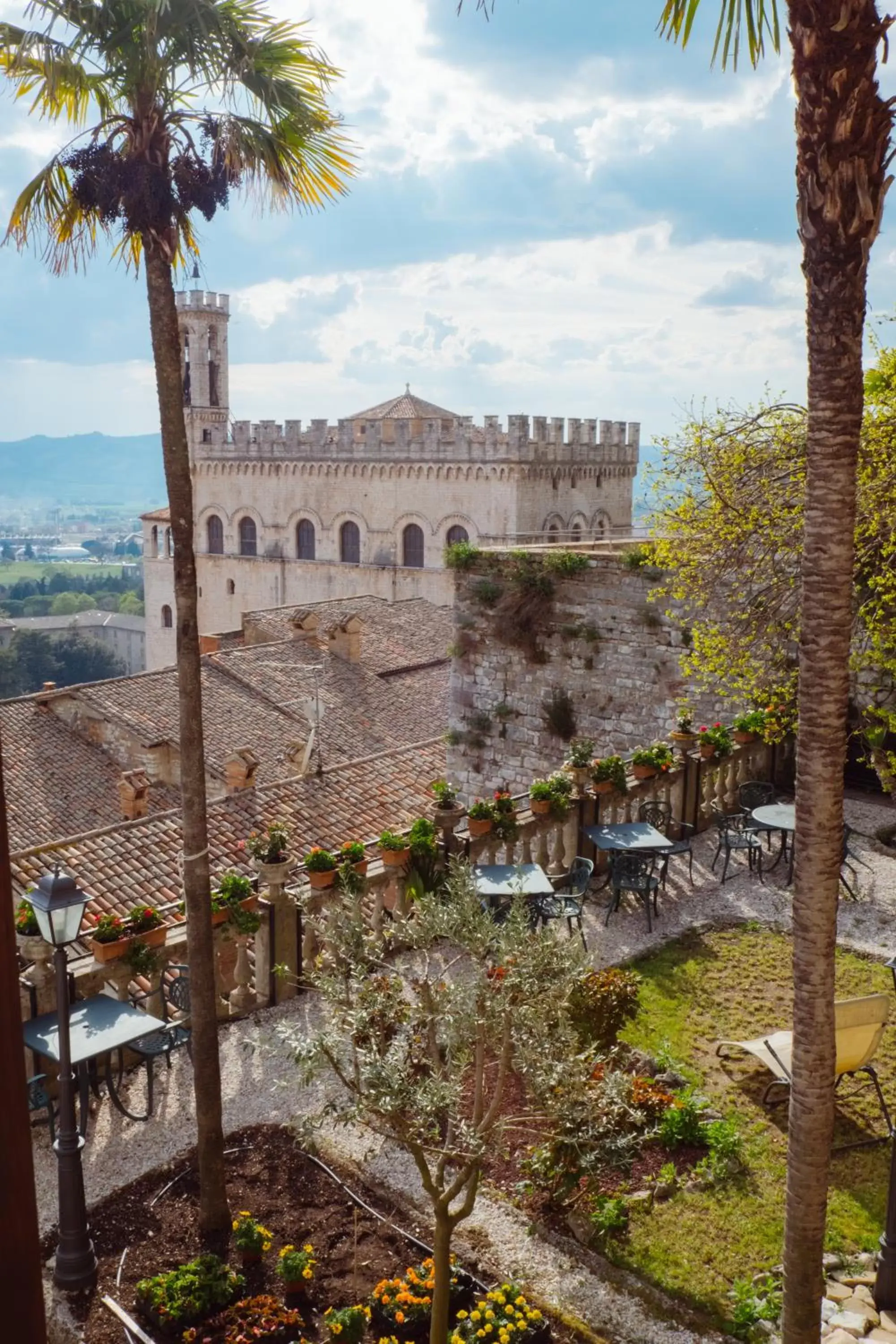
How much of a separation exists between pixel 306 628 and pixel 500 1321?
22922mm

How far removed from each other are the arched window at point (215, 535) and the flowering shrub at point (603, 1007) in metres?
40.4

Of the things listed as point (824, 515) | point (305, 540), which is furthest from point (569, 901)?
point (305, 540)

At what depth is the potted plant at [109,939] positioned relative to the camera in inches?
285

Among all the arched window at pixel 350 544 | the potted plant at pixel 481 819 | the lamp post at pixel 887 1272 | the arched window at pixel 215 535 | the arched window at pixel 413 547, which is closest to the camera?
the lamp post at pixel 887 1272

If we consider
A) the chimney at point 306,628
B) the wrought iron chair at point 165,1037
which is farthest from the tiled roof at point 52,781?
the wrought iron chair at point 165,1037

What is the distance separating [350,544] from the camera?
4169cm

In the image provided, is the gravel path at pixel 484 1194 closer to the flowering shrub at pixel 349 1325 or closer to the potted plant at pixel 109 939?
the flowering shrub at pixel 349 1325

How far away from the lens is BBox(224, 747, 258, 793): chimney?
18.3 m

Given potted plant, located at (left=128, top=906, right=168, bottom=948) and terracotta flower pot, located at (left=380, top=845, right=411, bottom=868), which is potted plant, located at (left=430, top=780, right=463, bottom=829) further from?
potted plant, located at (left=128, top=906, right=168, bottom=948)

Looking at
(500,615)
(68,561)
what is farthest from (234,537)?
(68,561)

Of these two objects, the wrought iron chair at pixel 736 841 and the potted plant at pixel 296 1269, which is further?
the wrought iron chair at pixel 736 841

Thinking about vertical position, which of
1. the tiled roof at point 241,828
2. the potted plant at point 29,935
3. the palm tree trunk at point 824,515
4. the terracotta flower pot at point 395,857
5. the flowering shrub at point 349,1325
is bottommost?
the tiled roof at point 241,828

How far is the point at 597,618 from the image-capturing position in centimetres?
1599

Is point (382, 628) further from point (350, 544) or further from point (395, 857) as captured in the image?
point (395, 857)
